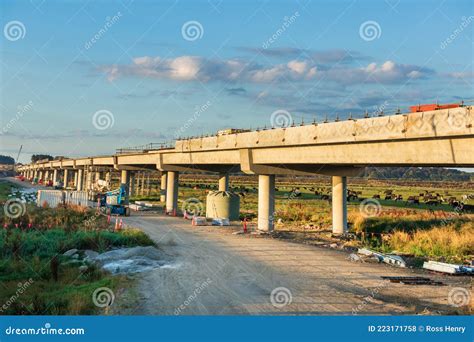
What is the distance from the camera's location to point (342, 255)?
76.9 ft

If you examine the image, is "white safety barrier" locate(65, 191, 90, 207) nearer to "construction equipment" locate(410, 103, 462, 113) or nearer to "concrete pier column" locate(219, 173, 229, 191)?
"concrete pier column" locate(219, 173, 229, 191)

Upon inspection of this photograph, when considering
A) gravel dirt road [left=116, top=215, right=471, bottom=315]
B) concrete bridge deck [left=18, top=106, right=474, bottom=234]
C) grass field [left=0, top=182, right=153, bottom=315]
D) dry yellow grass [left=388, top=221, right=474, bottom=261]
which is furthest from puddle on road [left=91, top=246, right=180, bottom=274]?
dry yellow grass [left=388, top=221, right=474, bottom=261]

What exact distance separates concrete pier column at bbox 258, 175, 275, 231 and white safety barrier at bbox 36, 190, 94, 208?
71.3 feet

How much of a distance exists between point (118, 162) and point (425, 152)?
54.2m

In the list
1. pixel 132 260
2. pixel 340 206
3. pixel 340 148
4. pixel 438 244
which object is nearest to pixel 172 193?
pixel 340 206

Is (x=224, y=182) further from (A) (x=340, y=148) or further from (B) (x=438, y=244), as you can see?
(B) (x=438, y=244)

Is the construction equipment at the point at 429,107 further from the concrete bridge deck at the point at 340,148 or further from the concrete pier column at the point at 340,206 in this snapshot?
the concrete pier column at the point at 340,206

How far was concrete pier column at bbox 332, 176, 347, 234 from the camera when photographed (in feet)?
102

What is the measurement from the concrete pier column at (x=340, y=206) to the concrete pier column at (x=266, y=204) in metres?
4.68

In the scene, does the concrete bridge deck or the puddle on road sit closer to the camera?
the puddle on road

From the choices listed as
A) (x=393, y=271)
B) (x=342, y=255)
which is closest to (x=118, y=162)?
(x=342, y=255)

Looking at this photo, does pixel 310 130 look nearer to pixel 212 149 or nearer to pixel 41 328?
pixel 212 149

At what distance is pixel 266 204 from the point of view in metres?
33.3

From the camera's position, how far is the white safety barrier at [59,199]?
45.2 meters
